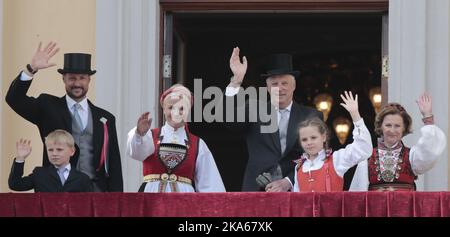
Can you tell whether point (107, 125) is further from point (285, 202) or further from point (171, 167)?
point (285, 202)

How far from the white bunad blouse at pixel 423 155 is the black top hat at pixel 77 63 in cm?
193

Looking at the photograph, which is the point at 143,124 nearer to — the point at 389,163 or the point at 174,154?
the point at 174,154

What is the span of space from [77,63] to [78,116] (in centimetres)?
37

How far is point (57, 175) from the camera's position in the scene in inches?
470

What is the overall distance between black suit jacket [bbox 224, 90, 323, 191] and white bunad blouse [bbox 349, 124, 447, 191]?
0.56 meters

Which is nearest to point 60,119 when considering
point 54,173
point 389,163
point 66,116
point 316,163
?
point 66,116

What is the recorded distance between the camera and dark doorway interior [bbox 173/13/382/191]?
55.8 ft

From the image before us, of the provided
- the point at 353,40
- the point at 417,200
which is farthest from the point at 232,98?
the point at 353,40

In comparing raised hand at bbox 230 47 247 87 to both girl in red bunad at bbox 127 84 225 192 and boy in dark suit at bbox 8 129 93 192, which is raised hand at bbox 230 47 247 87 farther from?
boy in dark suit at bbox 8 129 93 192

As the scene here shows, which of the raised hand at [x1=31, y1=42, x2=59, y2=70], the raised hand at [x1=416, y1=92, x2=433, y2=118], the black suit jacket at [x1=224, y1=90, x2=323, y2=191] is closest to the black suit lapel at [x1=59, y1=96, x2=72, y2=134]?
the raised hand at [x1=31, y1=42, x2=59, y2=70]

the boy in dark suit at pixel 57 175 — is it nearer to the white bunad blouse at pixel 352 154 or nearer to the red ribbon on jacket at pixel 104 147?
the red ribbon on jacket at pixel 104 147

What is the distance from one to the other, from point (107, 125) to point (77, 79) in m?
0.37
